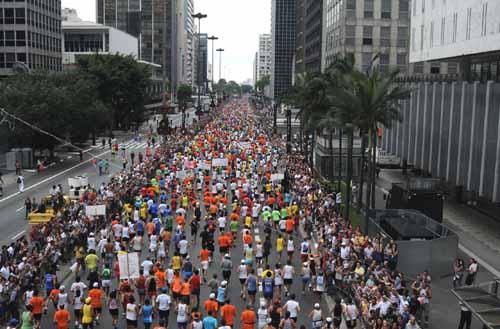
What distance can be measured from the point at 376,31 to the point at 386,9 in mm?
2741

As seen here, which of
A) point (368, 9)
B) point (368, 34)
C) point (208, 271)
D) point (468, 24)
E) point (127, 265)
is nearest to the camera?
point (127, 265)

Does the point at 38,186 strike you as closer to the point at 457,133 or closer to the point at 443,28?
the point at 457,133

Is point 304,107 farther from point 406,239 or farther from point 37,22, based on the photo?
point 37,22

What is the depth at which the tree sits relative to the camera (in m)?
85.2

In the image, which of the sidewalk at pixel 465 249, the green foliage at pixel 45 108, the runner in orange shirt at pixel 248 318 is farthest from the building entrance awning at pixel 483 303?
the green foliage at pixel 45 108

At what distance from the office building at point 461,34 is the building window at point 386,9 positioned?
84.7ft

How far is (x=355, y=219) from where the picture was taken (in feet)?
107

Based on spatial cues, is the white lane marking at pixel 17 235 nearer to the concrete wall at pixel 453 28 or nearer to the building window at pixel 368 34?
the concrete wall at pixel 453 28

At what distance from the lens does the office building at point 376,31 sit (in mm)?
75575

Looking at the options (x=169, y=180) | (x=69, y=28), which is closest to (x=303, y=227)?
(x=169, y=180)

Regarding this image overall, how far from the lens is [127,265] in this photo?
17938 millimetres

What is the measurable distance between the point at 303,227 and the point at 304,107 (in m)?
21.3

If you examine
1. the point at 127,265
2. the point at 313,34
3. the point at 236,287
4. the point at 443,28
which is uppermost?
the point at 313,34

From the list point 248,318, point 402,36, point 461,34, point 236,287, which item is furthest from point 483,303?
point 402,36
